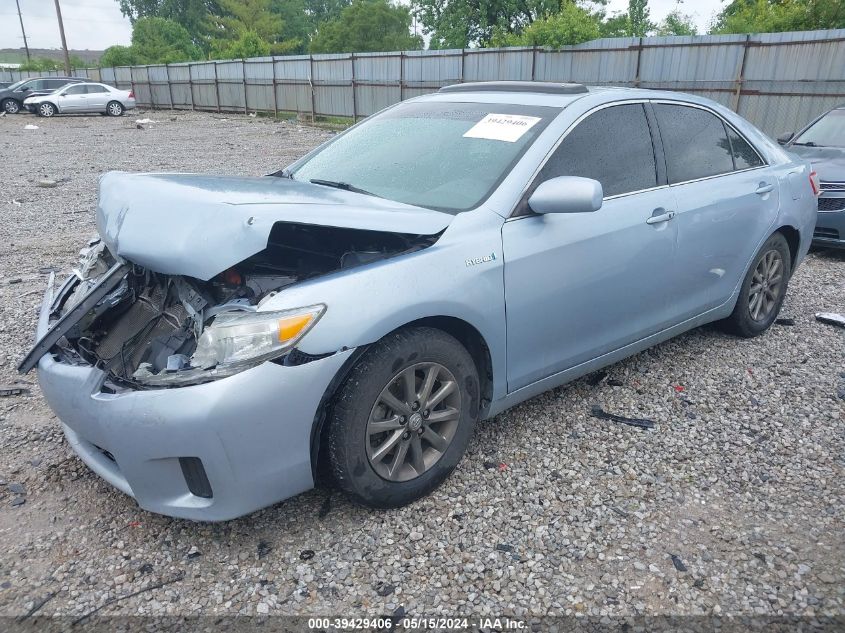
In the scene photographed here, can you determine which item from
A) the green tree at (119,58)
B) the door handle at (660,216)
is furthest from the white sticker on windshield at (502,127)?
the green tree at (119,58)

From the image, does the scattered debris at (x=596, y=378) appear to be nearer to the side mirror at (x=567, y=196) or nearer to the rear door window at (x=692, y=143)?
the rear door window at (x=692, y=143)

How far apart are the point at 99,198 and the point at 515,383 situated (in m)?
2.07

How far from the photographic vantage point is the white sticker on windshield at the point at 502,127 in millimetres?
3260

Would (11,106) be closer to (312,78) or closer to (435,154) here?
(312,78)

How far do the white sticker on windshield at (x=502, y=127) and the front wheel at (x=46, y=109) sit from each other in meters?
29.3

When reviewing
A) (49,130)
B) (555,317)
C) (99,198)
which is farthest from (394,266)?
(49,130)

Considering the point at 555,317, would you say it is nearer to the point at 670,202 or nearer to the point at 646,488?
the point at 646,488

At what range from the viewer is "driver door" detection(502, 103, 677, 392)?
2992mm

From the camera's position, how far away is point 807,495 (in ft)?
9.70

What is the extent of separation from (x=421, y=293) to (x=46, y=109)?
30035 mm

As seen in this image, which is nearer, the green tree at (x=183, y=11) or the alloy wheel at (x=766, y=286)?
the alloy wheel at (x=766, y=286)

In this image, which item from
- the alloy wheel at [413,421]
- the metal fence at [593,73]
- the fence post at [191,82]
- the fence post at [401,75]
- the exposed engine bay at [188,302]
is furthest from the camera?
the fence post at [191,82]

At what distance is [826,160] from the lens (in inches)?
276

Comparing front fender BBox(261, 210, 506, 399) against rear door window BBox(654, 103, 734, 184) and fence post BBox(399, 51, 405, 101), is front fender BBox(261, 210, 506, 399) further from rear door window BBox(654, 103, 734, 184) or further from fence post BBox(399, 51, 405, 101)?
fence post BBox(399, 51, 405, 101)
